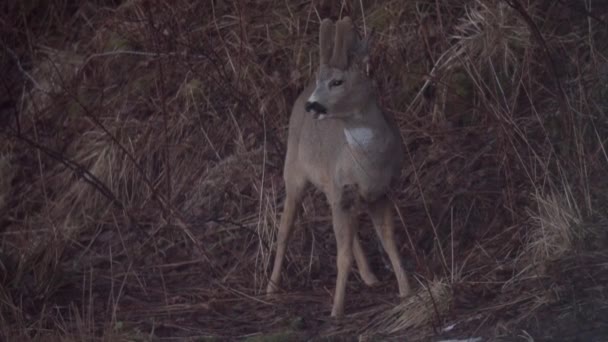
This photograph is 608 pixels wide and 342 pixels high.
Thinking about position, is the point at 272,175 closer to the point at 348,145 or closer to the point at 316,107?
the point at 348,145

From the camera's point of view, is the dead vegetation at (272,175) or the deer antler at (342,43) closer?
the dead vegetation at (272,175)

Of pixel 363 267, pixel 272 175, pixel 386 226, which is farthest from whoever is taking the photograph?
pixel 272 175

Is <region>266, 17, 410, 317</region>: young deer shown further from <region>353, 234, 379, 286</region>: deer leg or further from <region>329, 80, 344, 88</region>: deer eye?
<region>353, 234, 379, 286</region>: deer leg

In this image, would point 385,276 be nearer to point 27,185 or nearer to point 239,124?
point 239,124

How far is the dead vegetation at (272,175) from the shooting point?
660 centimetres

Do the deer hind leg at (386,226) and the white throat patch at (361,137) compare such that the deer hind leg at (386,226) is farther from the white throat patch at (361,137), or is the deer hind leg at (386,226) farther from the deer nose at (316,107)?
the deer nose at (316,107)

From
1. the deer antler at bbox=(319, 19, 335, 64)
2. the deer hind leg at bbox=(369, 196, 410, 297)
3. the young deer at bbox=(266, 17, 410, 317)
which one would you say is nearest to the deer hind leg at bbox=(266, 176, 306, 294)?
the young deer at bbox=(266, 17, 410, 317)

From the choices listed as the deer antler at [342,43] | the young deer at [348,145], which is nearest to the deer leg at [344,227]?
the young deer at [348,145]

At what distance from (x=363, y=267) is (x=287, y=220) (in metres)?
0.66

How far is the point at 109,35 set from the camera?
36.0ft

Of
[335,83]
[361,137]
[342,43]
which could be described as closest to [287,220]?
[361,137]

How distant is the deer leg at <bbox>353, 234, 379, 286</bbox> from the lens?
7.57 metres

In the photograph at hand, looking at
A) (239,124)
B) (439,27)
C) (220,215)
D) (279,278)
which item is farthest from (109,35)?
(279,278)

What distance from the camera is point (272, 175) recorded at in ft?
29.8
